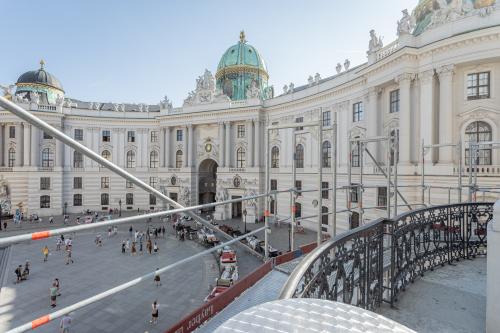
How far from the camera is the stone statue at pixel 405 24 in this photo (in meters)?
19.9

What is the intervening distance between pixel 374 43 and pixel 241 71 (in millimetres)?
26526

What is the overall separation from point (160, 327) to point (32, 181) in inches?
1527

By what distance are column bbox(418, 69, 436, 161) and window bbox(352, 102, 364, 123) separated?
20.8ft

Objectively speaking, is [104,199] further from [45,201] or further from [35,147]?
[35,147]

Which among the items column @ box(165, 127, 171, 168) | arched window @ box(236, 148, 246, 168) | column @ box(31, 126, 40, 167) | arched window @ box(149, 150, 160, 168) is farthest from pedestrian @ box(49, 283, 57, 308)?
column @ box(31, 126, 40, 167)

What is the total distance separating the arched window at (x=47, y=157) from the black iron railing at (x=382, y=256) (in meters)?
48.5

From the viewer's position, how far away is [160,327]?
12.5m

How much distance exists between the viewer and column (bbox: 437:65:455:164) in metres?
18.0

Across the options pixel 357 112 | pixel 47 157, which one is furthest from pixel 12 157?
pixel 357 112

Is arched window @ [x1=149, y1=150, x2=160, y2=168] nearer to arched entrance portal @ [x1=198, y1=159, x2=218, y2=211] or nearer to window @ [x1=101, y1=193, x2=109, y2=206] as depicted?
window @ [x1=101, y1=193, x2=109, y2=206]

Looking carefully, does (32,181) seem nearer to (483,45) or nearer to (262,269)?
(262,269)

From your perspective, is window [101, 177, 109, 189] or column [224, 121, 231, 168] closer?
column [224, 121, 231, 168]

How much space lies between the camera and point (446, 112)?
18.1 m

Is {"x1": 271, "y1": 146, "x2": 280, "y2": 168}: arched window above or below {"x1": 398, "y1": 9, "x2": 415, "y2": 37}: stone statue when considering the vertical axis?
below
